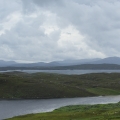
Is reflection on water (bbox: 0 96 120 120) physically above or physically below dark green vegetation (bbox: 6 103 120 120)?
below

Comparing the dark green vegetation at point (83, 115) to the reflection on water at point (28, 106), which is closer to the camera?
the dark green vegetation at point (83, 115)

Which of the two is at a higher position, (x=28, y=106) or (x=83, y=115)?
(x=83, y=115)

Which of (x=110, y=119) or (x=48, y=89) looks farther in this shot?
(x=48, y=89)

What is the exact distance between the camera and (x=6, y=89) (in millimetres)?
156750

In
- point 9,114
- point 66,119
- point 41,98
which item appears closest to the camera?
point 66,119

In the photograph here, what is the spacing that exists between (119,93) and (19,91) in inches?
2577

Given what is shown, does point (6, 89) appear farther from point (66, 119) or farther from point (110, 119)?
point (110, 119)

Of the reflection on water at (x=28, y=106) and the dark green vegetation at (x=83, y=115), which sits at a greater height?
the dark green vegetation at (x=83, y=115)

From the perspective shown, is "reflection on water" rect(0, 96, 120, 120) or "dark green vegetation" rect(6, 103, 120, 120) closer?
"dark green vegetation" rect(6, 103, 120, 120)

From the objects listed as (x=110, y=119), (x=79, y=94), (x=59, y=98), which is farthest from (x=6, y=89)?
(x=110, y=119)

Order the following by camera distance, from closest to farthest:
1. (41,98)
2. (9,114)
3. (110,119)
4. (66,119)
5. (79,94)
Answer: (110,119) < (66,119) < (9,114) < (41,98) < (79,94)

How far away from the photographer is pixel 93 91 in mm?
168875

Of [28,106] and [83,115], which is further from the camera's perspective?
[28,106]

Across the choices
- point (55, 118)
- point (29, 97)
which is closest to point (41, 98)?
point (29, 97)
